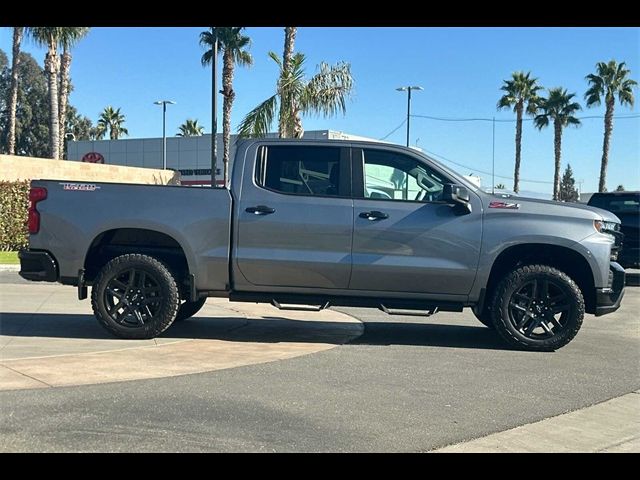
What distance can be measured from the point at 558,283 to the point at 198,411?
13.4 feet

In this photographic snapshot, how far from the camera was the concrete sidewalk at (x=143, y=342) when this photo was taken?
584cm

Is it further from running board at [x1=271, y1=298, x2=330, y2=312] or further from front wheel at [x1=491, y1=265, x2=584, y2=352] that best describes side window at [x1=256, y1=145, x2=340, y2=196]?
front wheel at [x1=491, y1=265, x2=584, y2=352]

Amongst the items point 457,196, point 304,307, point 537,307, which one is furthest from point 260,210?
point 537,307

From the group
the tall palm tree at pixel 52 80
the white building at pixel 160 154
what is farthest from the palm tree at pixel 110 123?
the tall palm tree at pixel 52 80

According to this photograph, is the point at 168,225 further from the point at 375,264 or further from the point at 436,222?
the point at 436,222

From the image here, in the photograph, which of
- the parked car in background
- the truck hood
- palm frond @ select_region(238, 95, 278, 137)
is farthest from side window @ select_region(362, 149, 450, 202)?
palm frond @ select_region(238, 95, 278, 137)

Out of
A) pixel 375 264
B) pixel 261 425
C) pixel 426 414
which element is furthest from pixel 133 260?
pixel 426 414

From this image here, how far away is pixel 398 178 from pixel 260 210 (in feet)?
4.94

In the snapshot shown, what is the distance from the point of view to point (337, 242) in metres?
6.87

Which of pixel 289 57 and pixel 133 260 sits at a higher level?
pixel 289 57

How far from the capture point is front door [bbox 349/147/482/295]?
22.5 feet
